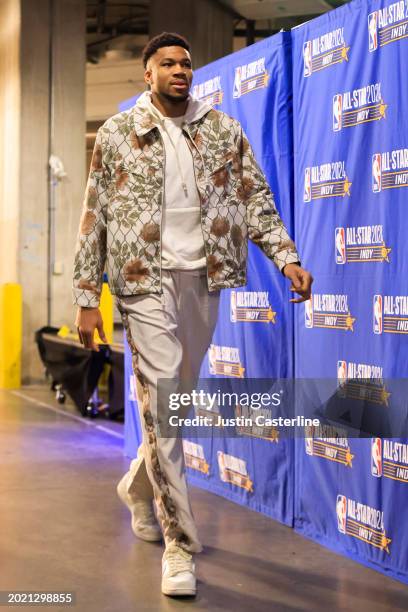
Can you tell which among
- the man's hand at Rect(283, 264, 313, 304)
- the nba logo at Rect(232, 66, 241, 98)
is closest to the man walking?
the man's hand at Rect(283, 264, 313, 304)

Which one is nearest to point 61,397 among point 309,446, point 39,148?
point 39,148

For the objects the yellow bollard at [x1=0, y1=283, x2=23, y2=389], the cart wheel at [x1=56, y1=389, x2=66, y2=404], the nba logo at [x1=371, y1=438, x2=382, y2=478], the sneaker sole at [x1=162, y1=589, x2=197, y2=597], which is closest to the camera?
the sneaker sole at [x1=162, y1=589, x2=197, y2=597]

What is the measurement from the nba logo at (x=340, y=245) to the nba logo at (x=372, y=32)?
A: 66 cm

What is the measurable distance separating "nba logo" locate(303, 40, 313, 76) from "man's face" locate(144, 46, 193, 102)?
2.25 feet

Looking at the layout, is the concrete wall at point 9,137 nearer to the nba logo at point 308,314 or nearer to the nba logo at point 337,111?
the nba logo at point 308,314

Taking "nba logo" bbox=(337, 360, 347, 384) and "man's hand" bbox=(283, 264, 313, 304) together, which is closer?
"man's hand" bbox=(283, 264, 313, 304)

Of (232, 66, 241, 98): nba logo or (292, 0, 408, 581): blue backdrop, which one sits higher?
(232, 66, 241, 98): nba logo

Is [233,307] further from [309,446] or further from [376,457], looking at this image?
[376,457]

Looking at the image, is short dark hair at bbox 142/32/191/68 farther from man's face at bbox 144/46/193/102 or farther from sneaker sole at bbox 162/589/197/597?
sneaker sole at bbox 162/589/197/597

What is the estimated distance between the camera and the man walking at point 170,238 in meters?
3.10

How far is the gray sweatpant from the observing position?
3.08m

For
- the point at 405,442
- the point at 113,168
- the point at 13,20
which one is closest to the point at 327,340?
the point at 405,442

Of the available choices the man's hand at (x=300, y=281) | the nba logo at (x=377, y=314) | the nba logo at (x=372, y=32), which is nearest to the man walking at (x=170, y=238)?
the man's hand at (x=300, y=281)

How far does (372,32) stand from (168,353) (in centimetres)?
134
